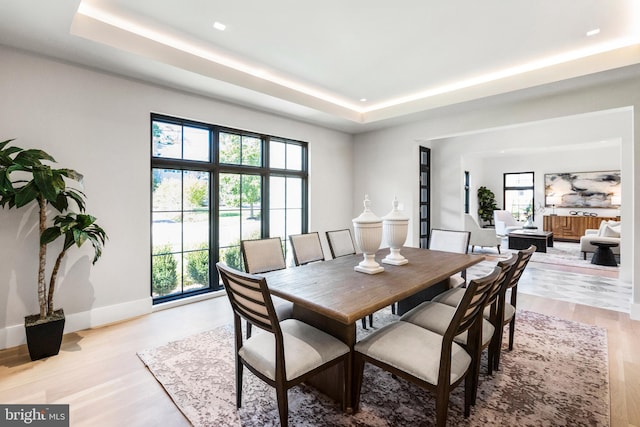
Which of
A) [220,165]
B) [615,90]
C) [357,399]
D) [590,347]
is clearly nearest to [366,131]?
[220,165]

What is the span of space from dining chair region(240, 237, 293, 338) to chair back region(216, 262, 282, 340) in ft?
2.55

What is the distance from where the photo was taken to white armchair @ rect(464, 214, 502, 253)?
279 inches

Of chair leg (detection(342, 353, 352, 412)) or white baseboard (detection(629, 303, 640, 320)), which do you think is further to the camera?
white baseboard (detection(629, 303, 640, 320))

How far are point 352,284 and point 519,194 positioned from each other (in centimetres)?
1052

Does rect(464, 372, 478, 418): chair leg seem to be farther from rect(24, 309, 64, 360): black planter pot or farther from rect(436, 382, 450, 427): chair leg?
rect(24, 309, 64, 360): black planter pot

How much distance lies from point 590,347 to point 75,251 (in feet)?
16.1

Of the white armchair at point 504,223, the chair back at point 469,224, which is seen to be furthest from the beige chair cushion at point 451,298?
the white armchair at point 504,223

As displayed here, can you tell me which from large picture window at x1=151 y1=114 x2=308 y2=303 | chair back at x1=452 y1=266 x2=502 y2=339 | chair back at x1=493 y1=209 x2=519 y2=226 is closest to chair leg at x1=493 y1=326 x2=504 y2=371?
chair back at x1=452 y1=266 x2=502 y2=339

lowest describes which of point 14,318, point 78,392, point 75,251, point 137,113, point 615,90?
point 78,392

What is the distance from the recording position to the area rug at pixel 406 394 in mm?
1808

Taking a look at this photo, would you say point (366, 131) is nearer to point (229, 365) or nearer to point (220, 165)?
point (220, 165)

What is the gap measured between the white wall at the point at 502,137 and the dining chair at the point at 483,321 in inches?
99.8

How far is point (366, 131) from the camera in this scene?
579 centimetres

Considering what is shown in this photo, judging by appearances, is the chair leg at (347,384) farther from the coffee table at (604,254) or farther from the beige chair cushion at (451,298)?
the coffee table at (604,254)
